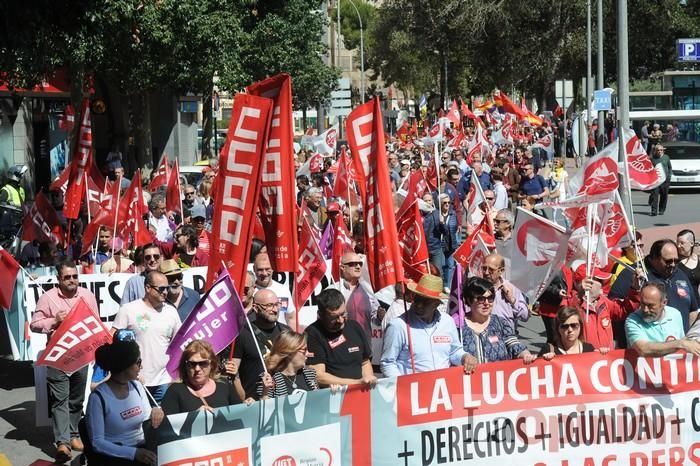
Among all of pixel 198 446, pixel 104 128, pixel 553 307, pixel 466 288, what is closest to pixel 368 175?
pixel 466 288

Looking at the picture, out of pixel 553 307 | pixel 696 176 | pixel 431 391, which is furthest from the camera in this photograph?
pixel 696 176

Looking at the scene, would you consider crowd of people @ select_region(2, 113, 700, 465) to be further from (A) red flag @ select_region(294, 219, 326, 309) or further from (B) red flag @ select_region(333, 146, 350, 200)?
(B) red flag @ select_region(333, 146, 350, 200)

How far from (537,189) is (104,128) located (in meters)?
25.6

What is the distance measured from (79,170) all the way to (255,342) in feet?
25.7

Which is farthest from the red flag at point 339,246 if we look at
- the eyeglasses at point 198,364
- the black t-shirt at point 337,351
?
the eyeglasses at point 198,364

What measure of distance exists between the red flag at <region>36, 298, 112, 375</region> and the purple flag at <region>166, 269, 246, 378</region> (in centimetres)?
146

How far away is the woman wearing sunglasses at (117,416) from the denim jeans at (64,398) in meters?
2.62

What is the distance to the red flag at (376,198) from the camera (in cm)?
887

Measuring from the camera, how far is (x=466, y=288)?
8414 mm

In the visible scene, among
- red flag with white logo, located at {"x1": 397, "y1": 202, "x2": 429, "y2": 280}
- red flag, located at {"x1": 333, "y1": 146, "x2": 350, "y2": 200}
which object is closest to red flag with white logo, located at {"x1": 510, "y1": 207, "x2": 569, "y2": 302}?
red flag with white logo, located at {"x1": 397, "y1": 202, "x2": 429, "y2": 280}

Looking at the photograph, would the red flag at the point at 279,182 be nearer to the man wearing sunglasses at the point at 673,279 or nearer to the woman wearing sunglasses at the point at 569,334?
the woman wearing sunglasses at the point at 569,334

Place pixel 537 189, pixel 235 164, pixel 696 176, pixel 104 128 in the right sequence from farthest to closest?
pixel 104 128
pixel 696 176
pixel 537 189
pixel 235 164

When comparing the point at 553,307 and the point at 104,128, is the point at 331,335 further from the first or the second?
the point at 104,128

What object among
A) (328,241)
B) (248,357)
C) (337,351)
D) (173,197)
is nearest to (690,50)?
(173,197)
